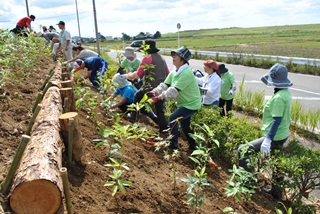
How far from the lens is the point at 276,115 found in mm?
3682

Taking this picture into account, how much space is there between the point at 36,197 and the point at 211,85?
4173 mm

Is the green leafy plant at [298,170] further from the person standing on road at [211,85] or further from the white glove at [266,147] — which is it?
the person standing on road at [211,85]

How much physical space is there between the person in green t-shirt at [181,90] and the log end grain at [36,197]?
7.70 feet

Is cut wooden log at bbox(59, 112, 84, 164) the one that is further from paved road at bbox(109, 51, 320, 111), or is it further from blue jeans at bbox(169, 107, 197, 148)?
paved road at bbox(109, 51, 320, 111)

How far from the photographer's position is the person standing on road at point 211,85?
5.88 metres

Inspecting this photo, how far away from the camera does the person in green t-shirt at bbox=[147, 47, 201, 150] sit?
14.8ft

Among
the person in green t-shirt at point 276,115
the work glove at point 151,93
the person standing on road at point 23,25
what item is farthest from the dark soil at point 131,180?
the person standing on road at point 23,25

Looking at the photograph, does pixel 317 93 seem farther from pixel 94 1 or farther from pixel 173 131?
pixel 94 1

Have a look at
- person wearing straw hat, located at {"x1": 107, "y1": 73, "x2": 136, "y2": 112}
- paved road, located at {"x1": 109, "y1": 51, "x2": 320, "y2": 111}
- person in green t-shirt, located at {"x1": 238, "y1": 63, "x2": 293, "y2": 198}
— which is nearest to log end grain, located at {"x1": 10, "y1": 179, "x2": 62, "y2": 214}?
person in green t-shirt, located at {"x1": 238, "y1": 63, "x2": 293, "y2": 198}

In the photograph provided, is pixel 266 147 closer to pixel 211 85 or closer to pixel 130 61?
pixel 211 85

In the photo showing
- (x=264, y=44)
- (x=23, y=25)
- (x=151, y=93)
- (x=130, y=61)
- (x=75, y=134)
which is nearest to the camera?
(x=75, y=134)

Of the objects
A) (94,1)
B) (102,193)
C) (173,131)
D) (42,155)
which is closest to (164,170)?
(173,131)

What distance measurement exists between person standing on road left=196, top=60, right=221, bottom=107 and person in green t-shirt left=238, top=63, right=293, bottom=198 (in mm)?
1949

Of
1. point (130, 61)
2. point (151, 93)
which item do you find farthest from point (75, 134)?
point (130, 61)
